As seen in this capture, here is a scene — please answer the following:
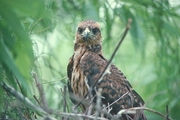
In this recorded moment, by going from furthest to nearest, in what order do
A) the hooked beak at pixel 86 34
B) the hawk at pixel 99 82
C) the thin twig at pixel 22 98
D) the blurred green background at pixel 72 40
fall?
the hooked beak at pixel 86 34, the hawk at pixel 99 82, the thin twig at pixel 22 98, the blurred green background at pixel 72 40

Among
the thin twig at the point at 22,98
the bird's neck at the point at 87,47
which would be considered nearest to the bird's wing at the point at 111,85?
the bird's neck at the point at 87,47

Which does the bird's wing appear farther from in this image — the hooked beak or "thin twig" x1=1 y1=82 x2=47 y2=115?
"thin twig" x1=1 y1=82 x2=47 y2=115

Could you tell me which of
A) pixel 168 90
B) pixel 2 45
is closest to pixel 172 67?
pixel 168 90

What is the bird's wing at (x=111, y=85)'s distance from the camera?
199 inches

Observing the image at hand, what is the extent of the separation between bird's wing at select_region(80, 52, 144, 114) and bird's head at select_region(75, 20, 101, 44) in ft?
1.39

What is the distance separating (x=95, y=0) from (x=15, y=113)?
2.21 meters

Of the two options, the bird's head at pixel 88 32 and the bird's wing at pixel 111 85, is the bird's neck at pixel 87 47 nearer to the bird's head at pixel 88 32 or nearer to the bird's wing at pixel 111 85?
the bird's head at pixel 88 32

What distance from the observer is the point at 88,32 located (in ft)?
18.7

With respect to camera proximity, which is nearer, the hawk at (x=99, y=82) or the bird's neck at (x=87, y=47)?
the hawk at (x=99, y=82)

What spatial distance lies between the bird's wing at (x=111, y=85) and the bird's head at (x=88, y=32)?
1.39ft

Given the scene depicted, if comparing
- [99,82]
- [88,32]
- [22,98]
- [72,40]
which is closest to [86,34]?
[88,32]

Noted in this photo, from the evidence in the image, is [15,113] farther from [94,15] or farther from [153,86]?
[153,86]

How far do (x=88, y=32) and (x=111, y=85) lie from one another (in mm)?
759

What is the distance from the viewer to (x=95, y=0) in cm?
571
